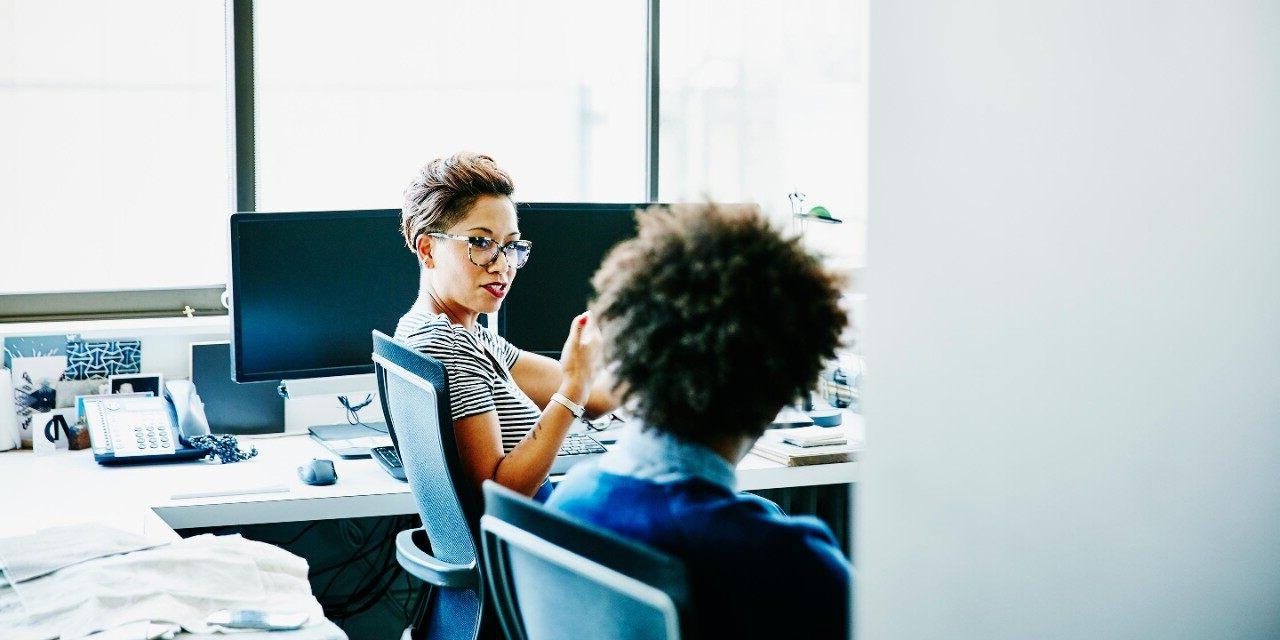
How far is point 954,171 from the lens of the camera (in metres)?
0.72

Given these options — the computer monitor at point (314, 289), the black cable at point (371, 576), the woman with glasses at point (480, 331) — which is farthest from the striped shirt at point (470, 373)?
the black cable at point (371, 576)

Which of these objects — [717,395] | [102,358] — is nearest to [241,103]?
[102,358]

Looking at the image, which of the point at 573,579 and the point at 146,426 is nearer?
the point at 573,579

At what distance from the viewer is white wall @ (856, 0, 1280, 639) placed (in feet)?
2.35

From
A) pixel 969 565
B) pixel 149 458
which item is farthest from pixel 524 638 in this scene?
pixel 149 458

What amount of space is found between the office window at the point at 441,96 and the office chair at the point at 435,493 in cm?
139

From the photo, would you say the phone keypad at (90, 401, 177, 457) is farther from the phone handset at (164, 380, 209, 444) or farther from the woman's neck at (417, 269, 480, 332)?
the woman's neck at (417, 269, 480, 332)

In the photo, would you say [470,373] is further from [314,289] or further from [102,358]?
[102,358]

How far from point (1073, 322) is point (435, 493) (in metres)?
1.26

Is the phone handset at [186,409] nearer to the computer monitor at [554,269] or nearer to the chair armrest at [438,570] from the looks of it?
the computer monitor at [554,269]

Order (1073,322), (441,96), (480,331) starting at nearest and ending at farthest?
1. (1073,322)
2. (480,331)
3. (441,96)

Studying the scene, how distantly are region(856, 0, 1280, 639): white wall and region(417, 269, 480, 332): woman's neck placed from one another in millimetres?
1449

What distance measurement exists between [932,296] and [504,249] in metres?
1.50

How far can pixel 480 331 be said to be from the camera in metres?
2.25
